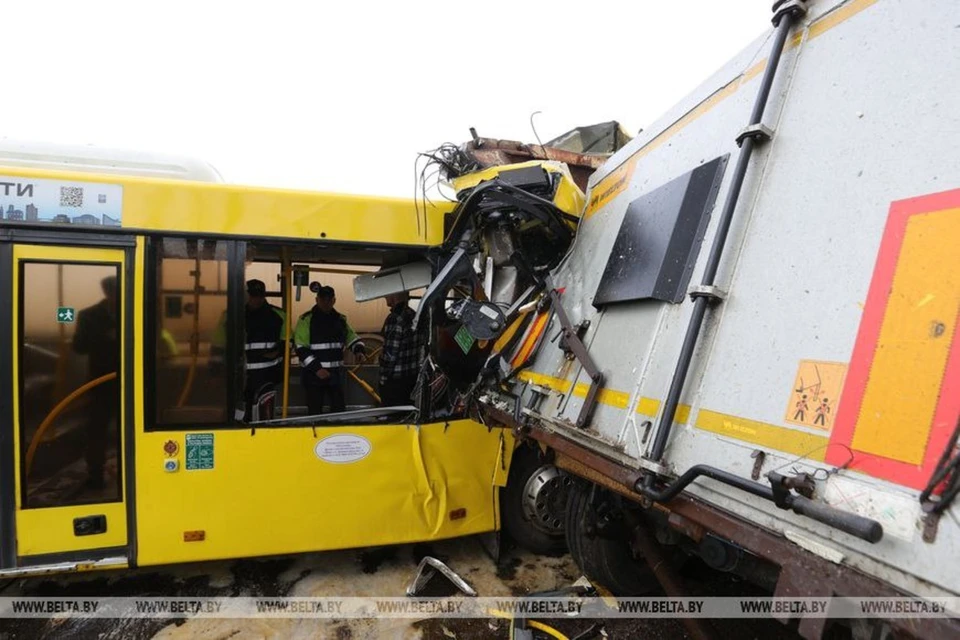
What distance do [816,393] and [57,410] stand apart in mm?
3823

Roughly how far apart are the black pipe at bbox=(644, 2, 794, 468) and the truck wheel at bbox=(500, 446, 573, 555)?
208 cm

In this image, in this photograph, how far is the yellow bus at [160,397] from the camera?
9.54 ft

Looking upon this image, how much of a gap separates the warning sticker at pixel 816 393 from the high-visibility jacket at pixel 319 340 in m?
3.84

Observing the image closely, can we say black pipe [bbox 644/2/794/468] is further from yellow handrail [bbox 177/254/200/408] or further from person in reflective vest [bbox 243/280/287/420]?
person in reflective vest [bbox 243/280/287/420]

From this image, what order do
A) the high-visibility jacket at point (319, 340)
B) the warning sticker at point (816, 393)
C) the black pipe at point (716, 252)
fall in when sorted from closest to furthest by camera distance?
the warning sticker at point (816, 393), the black pipe at point (716, 252), the high-visibility jacket at point (319, 340)

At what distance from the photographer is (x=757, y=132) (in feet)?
5.77

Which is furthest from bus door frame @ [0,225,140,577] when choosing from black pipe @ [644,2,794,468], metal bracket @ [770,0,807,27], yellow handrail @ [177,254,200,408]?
metal bracket @ [770,0,807,27]

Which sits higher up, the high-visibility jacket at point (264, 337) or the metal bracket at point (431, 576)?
the high-visibility jacket at point (264, 337)

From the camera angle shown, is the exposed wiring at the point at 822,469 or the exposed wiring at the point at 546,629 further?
the exposed wiring at the point at 546,629

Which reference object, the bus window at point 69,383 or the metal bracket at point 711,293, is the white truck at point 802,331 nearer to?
the metal bracket at point 711,293

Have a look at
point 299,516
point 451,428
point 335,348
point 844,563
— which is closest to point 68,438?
point 299,516

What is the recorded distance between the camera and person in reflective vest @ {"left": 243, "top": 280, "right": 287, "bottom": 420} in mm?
3986

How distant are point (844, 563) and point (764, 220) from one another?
1.05m

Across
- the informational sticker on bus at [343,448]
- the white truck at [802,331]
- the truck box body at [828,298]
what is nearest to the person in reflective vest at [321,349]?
the informational sticker on bus at [343,448]
